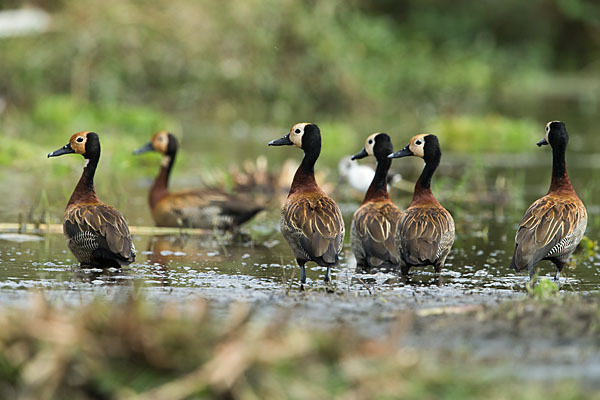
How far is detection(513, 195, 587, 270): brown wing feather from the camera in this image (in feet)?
25.7

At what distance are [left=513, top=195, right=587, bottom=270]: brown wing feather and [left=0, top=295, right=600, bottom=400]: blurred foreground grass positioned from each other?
10.3 ft

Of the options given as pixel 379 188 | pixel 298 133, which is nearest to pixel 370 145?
pixel 379 188

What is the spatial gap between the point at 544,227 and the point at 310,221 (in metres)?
1.83

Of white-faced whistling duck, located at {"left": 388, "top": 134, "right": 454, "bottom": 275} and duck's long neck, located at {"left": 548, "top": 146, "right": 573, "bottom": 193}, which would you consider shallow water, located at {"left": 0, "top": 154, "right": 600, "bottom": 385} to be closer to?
white-faced whistling duck, located at {"left": 388, "top": 134, "right": 454, "bottom": 275}

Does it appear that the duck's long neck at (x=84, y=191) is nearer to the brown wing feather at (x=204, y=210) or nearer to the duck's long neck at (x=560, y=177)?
the brown wing feather at (x=204, y=210)

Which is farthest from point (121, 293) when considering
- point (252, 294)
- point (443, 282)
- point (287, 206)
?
point (443, 282)

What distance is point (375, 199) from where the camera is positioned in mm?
9281

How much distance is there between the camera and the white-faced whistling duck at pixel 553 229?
785 centimetres

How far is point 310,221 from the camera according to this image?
26.3ft

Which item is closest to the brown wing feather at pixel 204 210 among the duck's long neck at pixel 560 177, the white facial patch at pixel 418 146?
the white facial patch at pixel 418 146

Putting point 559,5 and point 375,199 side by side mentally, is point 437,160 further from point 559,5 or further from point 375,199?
point 559,5

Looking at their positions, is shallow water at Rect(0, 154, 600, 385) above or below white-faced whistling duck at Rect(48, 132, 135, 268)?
below

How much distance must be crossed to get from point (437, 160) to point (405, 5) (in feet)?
144

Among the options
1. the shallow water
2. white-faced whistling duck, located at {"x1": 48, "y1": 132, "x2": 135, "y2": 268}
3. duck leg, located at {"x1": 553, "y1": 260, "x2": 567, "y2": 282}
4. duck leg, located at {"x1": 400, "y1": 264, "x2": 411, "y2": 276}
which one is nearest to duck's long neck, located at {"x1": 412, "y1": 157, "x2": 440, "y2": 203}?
the shallow water
